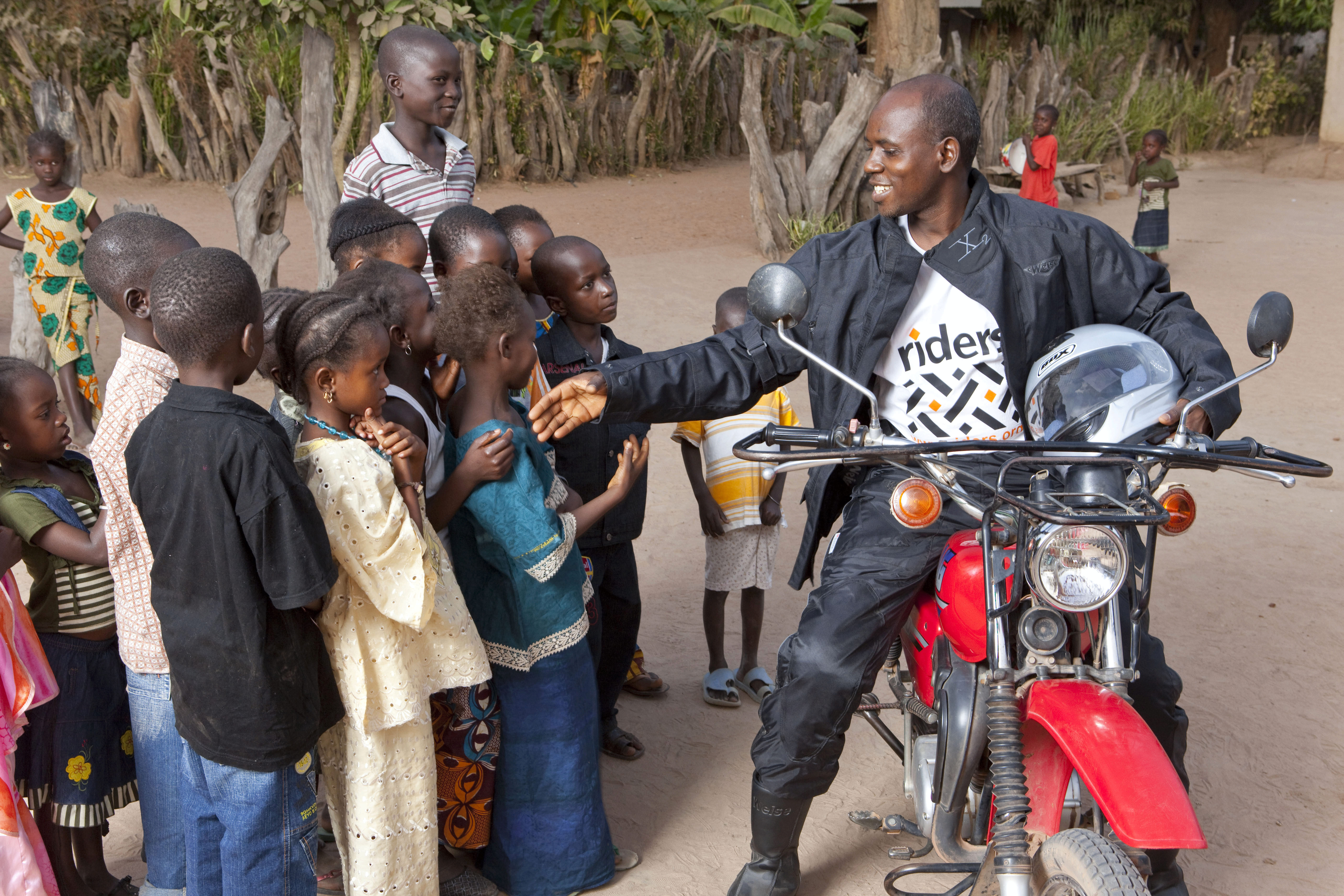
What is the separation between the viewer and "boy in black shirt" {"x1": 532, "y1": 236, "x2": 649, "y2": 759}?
3223 mm

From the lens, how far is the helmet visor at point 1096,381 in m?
2.11

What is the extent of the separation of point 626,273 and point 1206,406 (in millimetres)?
8802

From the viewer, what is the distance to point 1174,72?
67.4ft

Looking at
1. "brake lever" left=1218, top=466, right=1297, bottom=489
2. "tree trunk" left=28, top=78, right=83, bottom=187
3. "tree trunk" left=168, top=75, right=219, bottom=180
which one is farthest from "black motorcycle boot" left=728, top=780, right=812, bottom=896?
"tree trunk" left=168, top=75, right=219, bottom=180

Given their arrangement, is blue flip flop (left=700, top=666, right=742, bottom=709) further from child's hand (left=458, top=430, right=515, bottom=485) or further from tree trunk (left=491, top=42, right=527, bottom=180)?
tree trunk (left=491, top=42, right=527, bottom=180)

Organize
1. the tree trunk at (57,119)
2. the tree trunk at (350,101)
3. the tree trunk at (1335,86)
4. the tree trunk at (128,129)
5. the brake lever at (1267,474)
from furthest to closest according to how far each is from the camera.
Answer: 1. the tree trunk at (1335,86)
2. the tree trunk at (128,129)
3. the tree trunk at (350,101)
4. the tree trunk at (57,119)
5. the brake lever at (1267,474)

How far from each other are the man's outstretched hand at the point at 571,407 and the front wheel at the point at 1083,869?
1.26m

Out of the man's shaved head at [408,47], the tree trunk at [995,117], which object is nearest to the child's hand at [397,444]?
the man's shaved head at [408,47]

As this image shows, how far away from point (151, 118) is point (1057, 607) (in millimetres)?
14978

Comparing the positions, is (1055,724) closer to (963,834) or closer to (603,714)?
(963,834)

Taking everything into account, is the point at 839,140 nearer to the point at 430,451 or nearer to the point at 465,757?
the point at 430,451

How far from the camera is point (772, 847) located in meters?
2.67

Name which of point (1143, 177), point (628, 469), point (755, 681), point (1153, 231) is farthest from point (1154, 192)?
point (628, 469)

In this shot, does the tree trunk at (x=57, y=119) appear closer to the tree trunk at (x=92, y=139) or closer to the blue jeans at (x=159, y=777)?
the blue jeans at (x=159, y=777)
